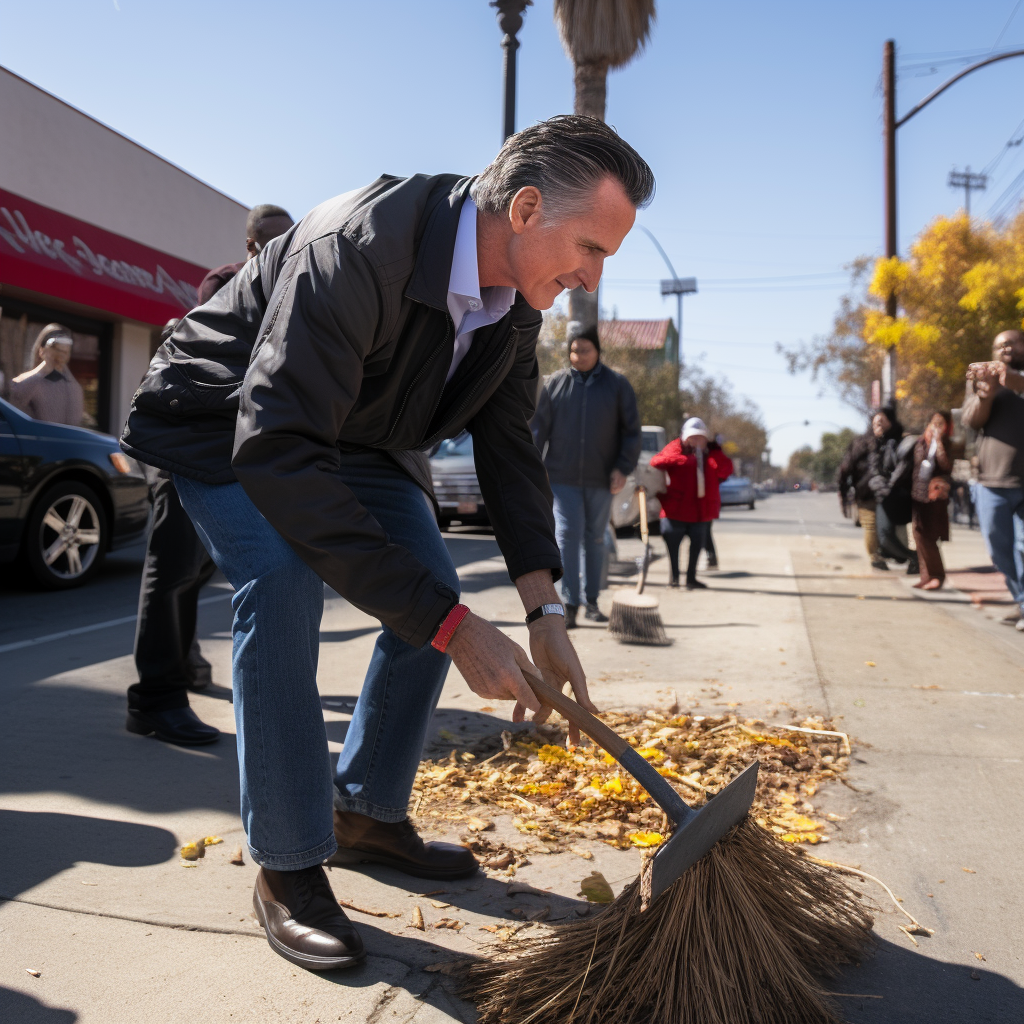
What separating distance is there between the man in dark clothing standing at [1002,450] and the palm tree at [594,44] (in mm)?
3711

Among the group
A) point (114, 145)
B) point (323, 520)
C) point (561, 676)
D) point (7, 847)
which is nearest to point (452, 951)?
point (561, 676)

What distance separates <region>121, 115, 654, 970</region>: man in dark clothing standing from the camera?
1.77 m

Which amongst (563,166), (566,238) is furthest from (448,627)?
(563,166)

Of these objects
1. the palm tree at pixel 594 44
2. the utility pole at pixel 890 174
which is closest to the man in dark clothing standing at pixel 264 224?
the palm tree at pixel 594 44

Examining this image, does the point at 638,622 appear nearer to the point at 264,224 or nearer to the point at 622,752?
the point at 264,224

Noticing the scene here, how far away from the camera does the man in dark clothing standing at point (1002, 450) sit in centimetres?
639

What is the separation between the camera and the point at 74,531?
701 cm

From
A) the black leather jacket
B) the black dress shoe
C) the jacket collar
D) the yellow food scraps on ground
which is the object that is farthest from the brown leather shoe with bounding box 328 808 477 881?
the jacket collar

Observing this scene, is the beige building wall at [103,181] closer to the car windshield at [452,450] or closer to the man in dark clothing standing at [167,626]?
the car windshield at [452,450]

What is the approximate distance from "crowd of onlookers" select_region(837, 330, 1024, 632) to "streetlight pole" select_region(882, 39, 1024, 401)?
3177 millimetres

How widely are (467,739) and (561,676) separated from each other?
59.8 inches

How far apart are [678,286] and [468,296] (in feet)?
122

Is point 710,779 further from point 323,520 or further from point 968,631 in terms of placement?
point 968,631

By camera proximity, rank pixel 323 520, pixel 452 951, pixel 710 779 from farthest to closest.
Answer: pixel 710 779 < pixel 452 951 < pixel 323 520
